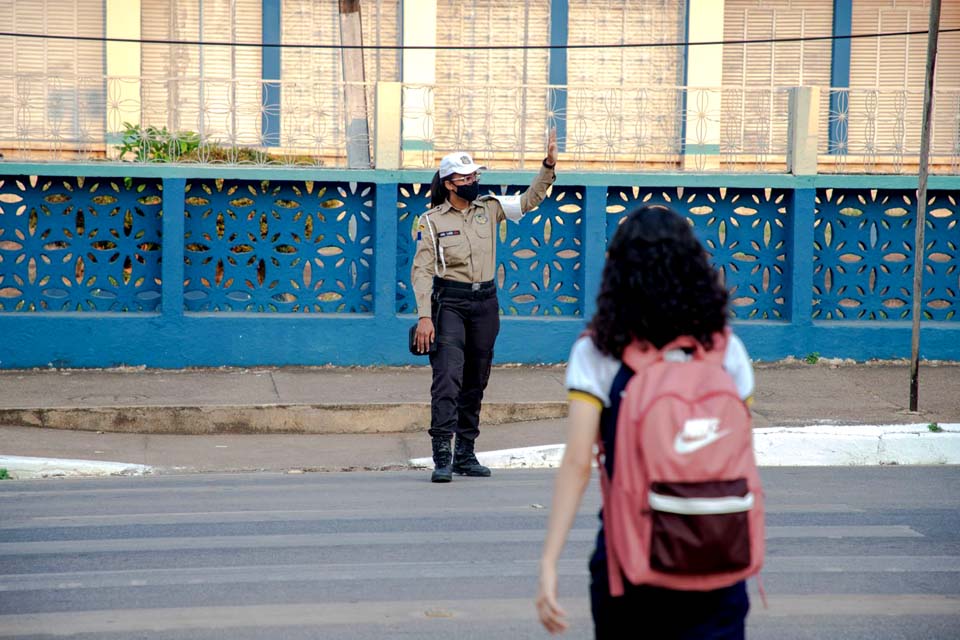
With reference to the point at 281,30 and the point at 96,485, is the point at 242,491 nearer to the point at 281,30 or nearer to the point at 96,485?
the point at 96,485

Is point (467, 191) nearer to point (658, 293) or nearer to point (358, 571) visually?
point (358, 571)

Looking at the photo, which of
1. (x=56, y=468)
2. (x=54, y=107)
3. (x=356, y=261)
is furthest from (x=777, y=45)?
(x=56, y=468)

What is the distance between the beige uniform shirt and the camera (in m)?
8.09

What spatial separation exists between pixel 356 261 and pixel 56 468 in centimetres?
428

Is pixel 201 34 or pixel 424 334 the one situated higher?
pixel 201 34

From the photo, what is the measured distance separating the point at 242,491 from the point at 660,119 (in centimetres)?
632

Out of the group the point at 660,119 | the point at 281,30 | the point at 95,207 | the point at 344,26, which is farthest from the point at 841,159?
the point at 281,30

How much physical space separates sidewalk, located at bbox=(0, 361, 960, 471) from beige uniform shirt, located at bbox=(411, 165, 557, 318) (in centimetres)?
171

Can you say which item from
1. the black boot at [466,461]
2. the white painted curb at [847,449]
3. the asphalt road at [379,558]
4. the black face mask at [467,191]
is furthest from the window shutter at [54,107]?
the black boot at [466,461]

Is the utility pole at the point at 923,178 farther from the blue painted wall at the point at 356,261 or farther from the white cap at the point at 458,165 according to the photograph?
the white cap at the point at 458,165

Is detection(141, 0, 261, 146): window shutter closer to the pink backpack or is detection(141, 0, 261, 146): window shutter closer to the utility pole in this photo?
the utility pole

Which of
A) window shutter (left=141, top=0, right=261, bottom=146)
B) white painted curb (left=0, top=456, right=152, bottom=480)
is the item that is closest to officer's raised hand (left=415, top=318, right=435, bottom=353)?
white painted curb (left=0, top=456, right=152, bottom=480)

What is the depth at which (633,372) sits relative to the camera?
10.3 ft

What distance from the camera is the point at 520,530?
22.2 feet
